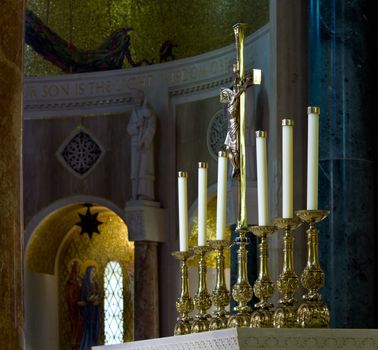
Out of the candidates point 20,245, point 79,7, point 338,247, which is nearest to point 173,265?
point 79,7

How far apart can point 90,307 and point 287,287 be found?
35.2 feet

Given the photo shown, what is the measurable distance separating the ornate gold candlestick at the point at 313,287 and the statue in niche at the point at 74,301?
10806 millimetres

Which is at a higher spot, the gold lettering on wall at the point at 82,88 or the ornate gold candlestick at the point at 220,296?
the gold lettering on wall at the point at 82,88

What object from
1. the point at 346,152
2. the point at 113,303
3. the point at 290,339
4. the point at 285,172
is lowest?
the point at 290,339

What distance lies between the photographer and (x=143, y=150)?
14258 millimetres

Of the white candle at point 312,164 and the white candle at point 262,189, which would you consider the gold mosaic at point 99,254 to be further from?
the white candle at point 312,164

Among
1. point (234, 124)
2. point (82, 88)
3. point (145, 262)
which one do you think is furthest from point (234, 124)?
point (82, 88)

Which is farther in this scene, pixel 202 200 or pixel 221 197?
pixel 202 200

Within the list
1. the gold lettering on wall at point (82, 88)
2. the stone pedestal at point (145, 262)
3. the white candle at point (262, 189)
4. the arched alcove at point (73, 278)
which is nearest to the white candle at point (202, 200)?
the white candle at point (262, 189)

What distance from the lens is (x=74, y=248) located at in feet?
51.8

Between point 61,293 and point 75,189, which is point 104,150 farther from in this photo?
point 61,293

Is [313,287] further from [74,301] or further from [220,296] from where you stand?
[74,301]

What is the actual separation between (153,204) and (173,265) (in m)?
0.80

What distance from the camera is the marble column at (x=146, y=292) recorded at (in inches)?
553
